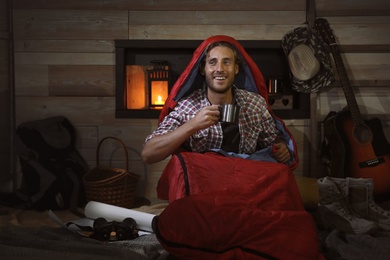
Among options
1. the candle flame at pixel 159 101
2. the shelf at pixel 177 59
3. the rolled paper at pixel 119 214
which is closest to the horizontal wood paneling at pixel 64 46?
the shelf at pixel 177 59

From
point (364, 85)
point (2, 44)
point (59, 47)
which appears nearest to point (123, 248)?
point (59, 47)

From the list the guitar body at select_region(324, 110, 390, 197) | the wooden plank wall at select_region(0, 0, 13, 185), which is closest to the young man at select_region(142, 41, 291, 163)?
the guitar body at select_region(324, 110, 390, 197)

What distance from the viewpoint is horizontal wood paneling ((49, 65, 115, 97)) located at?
2713 mm

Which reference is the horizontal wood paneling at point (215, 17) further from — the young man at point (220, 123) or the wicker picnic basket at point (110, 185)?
the wicker picnic basket at point (110, 185)

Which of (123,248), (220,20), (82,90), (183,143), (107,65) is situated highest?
(220,20)

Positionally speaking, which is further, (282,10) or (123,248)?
(282,10)

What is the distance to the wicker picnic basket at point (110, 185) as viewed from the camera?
233 cm

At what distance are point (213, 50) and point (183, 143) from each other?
0.49 meters

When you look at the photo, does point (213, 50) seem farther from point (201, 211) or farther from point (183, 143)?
point (201, 211)

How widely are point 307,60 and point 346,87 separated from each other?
12.1 inches

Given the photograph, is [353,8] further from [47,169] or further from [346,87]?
[47,169]

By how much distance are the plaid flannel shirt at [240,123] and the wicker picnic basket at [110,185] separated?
0.59 metres

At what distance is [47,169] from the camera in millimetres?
2406

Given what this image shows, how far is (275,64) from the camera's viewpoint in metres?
2.83
